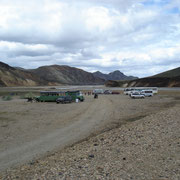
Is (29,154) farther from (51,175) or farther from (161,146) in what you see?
(161,146)


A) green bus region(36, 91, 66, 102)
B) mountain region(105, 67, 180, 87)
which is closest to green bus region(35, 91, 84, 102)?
green bus region(36, 91, 66, 102)

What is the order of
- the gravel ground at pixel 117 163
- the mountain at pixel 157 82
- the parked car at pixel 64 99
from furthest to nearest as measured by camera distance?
1. the mountain at pixel 157 82
2. the parked car at pixel 64 99
3. the gravel ground at pixel 117 163

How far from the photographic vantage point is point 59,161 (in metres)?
9.63

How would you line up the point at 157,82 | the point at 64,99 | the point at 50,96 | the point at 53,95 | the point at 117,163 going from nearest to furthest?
the point at 117,163
the point at 64,99
the point at 53,95
the point at 50,96
the point at 157,82

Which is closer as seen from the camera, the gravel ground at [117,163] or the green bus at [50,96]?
the gravel ground at [117,163]

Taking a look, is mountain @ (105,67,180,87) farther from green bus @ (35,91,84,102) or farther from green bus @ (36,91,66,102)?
green bus @ (36,91,66,102)

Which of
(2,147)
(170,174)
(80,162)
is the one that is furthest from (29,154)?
(170,174)

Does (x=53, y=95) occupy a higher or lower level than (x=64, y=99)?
higher

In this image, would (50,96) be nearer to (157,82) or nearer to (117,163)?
(117,163)

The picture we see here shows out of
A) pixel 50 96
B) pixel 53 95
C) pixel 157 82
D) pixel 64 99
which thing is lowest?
pixel 64 99

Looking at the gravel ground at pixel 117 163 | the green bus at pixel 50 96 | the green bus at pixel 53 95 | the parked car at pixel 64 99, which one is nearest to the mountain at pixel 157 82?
the green bus at pixel 53 95

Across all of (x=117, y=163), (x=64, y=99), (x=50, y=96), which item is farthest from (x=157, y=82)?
(x=117, y=163)

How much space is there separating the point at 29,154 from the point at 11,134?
556 centimetres

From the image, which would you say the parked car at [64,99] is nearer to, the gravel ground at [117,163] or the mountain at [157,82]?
the gravel ground at [117,163]
